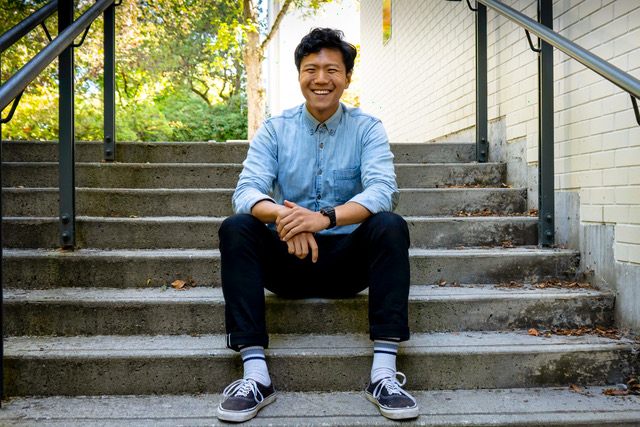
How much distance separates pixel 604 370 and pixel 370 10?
24.3 feet

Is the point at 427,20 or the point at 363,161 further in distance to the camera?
the point at 427,20

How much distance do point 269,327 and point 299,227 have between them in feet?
1.77

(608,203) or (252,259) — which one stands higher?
(608,203)

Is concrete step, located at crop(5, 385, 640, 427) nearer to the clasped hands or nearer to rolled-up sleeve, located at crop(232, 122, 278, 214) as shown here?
the clasped hands

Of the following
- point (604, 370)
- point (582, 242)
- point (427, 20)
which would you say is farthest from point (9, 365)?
point (427, 20)

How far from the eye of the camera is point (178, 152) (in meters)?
3.19

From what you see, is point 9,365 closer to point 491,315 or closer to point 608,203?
point 491,315

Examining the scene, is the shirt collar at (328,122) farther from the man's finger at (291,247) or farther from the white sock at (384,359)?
the white sock at (384,359)

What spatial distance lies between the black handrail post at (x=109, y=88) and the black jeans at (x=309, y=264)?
1.67m

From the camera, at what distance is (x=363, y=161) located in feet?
6.40

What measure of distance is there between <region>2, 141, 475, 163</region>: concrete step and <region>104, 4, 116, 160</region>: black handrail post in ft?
0.35

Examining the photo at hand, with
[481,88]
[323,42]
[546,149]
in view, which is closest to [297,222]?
[323,42]

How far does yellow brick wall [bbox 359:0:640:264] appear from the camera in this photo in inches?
77.9

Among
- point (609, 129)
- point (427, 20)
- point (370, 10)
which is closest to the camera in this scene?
point (609, 129)
